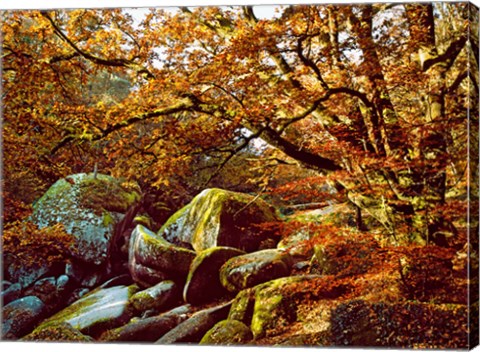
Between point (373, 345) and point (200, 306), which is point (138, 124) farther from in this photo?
point (373, 345)

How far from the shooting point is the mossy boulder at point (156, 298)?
5.40 m

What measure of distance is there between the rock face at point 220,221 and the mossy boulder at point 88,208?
0.46 m

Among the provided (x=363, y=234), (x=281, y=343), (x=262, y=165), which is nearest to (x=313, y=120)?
(x=262, y=165)

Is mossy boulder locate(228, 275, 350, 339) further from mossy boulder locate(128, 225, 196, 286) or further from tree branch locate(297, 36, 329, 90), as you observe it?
A: tree branch locate(297, 36, 329, 90)

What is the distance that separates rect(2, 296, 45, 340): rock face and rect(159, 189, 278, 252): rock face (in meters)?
1.26

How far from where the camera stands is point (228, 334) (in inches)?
207

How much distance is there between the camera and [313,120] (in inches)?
207

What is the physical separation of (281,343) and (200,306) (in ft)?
2.50

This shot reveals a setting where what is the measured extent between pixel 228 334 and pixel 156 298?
683mm

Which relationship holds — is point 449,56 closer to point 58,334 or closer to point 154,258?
point 154,258

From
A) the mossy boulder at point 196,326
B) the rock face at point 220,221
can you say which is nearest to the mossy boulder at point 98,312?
the mossy boulder at point 196,326

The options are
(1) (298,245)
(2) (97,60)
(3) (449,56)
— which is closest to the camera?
(3) (449,56)

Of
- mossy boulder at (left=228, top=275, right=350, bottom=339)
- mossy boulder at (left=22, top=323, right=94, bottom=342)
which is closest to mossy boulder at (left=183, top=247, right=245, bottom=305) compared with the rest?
Result: mossy boulder at (left=228, top=275, right=350, bottom=339)

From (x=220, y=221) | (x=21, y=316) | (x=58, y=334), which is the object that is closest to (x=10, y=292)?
(x=21, y=316)
